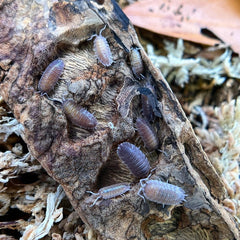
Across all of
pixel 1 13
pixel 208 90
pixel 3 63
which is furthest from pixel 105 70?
pixel 208 90

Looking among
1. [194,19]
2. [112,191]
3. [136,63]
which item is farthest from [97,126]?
[194,19]

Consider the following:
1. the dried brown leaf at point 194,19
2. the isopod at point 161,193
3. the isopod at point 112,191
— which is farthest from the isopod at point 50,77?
the dried brown leaf at point 194,19

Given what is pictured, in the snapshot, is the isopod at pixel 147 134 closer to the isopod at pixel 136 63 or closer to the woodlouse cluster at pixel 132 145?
the woodlouse cluster at pixel 132 145

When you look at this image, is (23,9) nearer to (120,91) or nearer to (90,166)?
(120,91)

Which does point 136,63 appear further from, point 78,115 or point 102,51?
point 78,115

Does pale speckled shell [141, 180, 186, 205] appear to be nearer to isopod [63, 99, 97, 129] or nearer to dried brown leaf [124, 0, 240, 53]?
isopod [63, 99, 97, 129]

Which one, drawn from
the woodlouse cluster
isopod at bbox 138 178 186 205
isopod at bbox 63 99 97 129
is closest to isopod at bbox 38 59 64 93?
the woodlouse cluster
